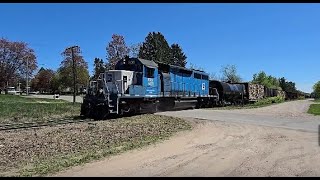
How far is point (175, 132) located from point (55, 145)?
588 centimetres

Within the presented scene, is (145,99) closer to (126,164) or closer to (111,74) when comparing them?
(111,74)

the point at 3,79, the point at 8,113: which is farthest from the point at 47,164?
the point at 3,79

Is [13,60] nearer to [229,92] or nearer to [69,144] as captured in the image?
[229,92]

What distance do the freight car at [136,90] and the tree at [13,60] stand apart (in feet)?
211

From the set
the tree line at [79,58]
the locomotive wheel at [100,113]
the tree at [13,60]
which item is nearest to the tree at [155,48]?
the tree line at [79,58]

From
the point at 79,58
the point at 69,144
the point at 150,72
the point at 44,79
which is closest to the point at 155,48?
the point at 79,58

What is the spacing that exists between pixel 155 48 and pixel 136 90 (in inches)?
2985

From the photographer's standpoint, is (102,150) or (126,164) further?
(102,150)

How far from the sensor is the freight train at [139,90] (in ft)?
76.8

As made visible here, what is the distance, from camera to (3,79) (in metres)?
87.0

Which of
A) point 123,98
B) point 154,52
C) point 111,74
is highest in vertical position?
point 154,52

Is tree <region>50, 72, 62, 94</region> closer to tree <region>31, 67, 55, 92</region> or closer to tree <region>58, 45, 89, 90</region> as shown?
tree <region>31, 67, 55, 92</region>

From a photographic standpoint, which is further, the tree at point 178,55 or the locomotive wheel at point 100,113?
the tree at point 178,55

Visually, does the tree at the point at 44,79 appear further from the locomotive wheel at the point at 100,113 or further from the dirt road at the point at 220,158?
the dirt road at the point at 220,158
